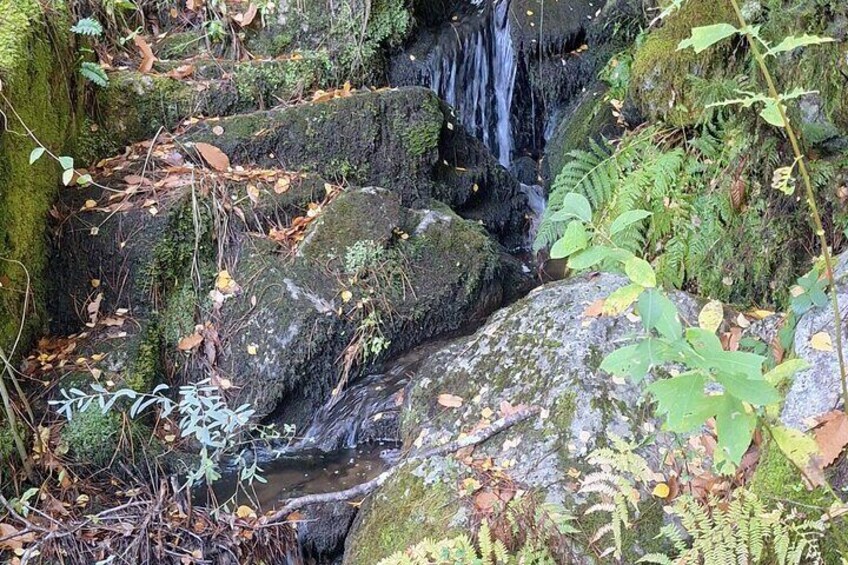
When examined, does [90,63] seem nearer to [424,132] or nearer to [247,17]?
[247,17]

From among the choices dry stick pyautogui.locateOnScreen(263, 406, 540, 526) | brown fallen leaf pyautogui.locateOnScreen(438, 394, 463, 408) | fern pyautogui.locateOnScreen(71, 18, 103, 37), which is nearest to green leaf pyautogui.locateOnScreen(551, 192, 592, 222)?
dry stick pyautogui.locateOnScreen(263, 406, 540, 526)

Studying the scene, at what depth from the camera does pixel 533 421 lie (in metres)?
3.28

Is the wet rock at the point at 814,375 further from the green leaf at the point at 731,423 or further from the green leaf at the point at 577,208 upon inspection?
the green leaf at the point at 577,208

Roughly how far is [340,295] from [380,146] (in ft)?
5.93

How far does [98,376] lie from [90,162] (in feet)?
6.47

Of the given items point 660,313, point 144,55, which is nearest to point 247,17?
point 144,55

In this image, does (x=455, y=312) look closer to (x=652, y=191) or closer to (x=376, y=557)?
(x=652, y=191)

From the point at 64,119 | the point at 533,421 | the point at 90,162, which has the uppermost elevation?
the point at 64,119

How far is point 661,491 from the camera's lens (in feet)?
8.96

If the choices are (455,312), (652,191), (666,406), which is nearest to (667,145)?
(652,191)

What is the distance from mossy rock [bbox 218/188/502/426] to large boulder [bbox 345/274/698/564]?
2.58 ft

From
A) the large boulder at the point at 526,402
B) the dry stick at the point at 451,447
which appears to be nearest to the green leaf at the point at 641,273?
the large boulder at the point at 526,402

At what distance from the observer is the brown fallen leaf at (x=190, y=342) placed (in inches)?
186

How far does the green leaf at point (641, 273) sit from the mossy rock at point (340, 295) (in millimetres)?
3278
